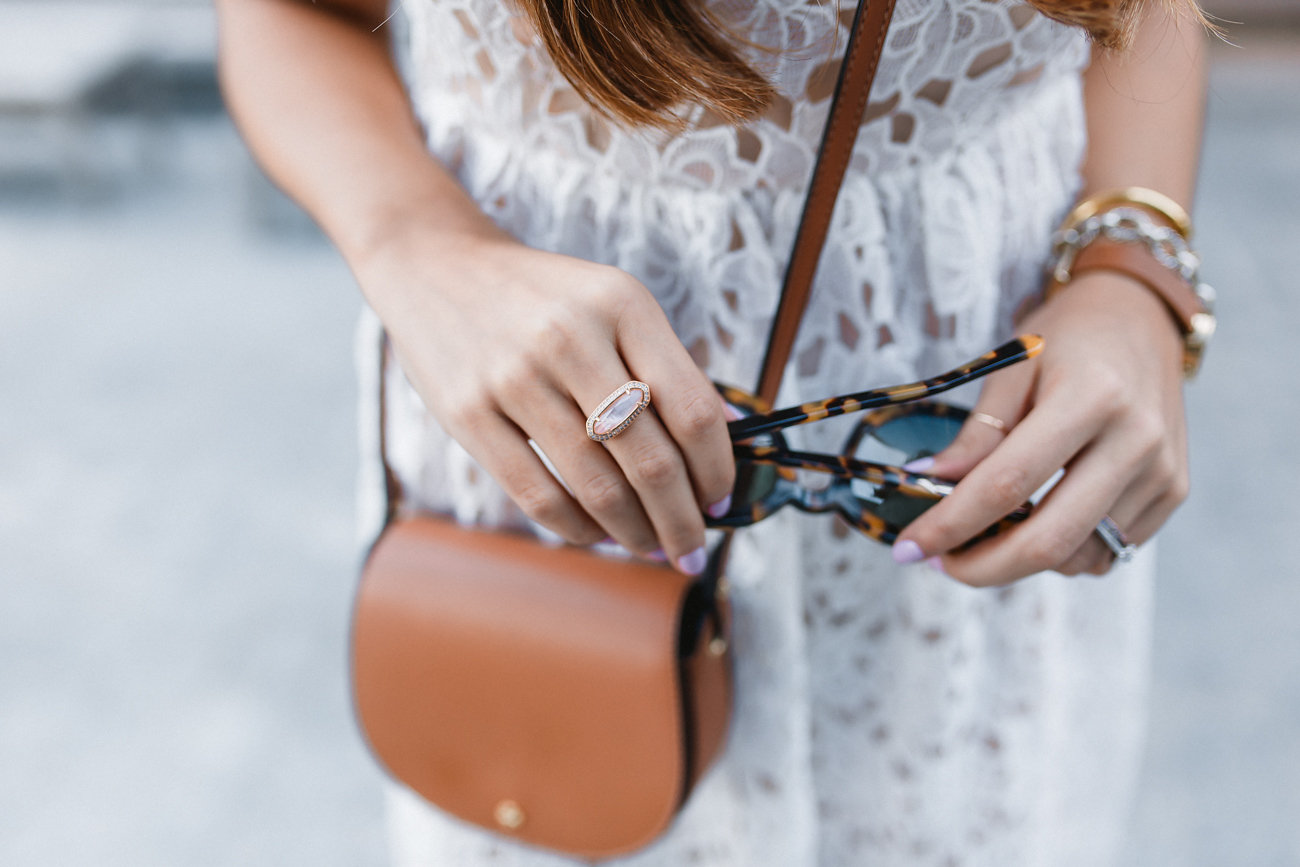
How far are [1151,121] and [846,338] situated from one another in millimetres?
286

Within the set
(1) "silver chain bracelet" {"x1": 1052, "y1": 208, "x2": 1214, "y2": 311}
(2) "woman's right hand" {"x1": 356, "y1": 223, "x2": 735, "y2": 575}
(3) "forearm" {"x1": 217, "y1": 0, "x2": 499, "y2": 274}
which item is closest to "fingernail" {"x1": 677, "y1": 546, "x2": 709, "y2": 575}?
(2) "woman's right hand" {"x1": 356, "y1": 223, "x2": 735, "y2": 575}

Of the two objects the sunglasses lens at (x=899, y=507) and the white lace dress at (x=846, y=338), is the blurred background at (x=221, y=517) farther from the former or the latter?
the sunglasses lens at (x=899, y=507)

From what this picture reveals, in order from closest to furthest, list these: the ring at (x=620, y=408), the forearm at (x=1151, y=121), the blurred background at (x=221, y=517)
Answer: the ring at (x=620, y=408) < the forearm at (x=1151, y=121) < the blurred background at (x=221, y=517)

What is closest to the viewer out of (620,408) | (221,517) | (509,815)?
(620,408)

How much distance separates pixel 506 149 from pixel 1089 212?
0.40 m

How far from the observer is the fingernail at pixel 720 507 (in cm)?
48

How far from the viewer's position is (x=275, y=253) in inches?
102

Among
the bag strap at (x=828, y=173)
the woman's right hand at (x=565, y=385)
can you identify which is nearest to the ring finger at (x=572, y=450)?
the woman's right hand at (x=565, y=385)

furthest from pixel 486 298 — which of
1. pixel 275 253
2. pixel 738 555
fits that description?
pixel 275 253

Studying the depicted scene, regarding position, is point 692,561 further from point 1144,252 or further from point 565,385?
point 1144,252

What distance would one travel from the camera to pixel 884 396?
0.46 metres

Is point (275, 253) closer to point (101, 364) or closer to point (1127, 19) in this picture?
point (101, 364)

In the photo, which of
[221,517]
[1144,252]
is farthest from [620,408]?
[221,517]

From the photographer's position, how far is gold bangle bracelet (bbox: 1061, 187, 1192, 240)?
607 mm
